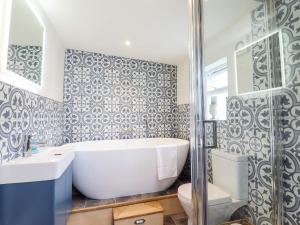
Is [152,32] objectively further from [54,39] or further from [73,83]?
[73,83]

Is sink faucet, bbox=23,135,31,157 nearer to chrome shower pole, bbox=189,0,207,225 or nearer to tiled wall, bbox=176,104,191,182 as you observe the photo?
chrome shower pole, bbox=189,0,207,225

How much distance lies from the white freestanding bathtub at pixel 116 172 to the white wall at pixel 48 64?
79cm

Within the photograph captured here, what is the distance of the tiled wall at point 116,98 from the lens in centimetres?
282

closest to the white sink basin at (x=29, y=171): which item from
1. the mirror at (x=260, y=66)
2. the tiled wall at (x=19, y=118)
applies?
the tiled wall at (x=19, y=118)

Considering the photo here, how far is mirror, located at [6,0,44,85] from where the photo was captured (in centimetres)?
126

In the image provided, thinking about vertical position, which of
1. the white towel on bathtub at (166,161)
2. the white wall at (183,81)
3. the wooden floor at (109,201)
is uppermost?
the white wall at (183,81)

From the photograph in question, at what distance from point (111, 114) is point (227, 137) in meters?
1.89

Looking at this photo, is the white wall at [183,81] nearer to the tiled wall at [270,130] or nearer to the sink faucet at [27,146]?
the tiled wall at [270,130]

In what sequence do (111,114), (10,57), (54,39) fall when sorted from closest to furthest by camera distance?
(10,57) < (54,39) < (111,114)

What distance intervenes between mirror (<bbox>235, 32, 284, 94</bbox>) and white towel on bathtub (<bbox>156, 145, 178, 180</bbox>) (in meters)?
1.09

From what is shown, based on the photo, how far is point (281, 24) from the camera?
4.44 feet

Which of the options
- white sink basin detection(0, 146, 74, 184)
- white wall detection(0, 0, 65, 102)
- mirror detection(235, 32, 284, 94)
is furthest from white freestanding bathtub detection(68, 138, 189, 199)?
mirror detection(235, 32, 284, 94)

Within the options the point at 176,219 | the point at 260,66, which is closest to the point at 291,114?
the point at 260,66

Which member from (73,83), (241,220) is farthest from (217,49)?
(73,83)
